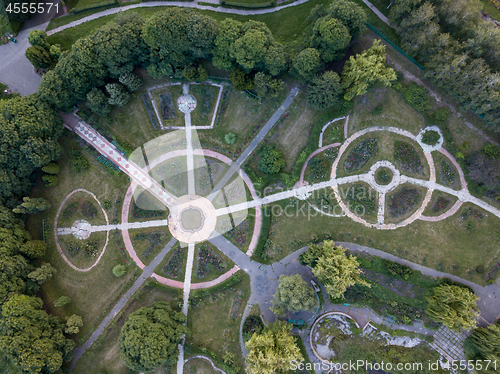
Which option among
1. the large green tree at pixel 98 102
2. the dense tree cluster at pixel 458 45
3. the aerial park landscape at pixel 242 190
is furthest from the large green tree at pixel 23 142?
the dense tree cluster at pixel 458 45

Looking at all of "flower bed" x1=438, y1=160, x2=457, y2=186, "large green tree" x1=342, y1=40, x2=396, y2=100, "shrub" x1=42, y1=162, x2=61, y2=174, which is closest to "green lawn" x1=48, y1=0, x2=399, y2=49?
"large green tree" x1=342, y1=40, x2=396, y2=100

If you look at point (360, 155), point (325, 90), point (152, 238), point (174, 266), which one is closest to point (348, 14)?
point (325, 90)

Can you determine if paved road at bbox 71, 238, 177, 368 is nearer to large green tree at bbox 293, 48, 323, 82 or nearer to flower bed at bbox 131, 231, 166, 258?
flower bed at bbox 131, 231, 166, 258

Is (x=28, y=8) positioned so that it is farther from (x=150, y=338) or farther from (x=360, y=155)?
(x=360, y=155)

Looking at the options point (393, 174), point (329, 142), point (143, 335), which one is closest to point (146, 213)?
point (143, 335)

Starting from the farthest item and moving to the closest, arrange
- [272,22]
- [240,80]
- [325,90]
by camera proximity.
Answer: [272,22], [240,80], [325,90]

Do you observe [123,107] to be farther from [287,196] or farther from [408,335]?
[408,335]
